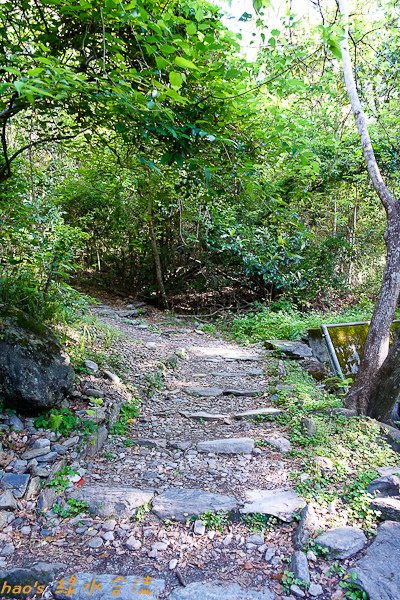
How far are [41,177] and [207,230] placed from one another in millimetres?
5026

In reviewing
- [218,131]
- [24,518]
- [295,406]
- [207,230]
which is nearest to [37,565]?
[24,518]

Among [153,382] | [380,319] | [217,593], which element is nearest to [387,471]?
[217,593]

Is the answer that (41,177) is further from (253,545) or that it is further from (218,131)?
(253,545)

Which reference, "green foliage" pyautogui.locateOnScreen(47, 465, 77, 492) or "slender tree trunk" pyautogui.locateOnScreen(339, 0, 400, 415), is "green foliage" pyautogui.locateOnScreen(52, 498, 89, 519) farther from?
"slender tree trunk" pyautogui.locateOnScreen(339, 0, 400, 415)

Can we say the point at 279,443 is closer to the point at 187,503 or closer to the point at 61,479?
the point at 187,503

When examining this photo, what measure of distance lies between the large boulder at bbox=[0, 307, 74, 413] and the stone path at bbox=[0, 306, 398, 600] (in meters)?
0.38

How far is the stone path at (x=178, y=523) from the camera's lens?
78.5 inches

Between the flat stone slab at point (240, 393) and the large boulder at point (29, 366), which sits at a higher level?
the large boulder at point (29, 366)

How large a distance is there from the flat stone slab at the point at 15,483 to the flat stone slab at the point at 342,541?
1888 mm

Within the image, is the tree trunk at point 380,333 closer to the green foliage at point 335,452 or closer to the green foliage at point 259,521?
the green foliage at point 335,452

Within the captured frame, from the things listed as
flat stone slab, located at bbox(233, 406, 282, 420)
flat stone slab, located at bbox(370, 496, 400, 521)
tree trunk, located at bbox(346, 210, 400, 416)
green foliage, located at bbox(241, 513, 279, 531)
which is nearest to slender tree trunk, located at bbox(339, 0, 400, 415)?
tree trunk, located at bbox(346, 210, 400, 416)

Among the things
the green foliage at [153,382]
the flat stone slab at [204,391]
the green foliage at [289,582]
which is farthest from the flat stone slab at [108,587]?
the flat stone slab at [204,391]

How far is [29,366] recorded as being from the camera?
323 cm

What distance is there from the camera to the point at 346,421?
12.3ft
